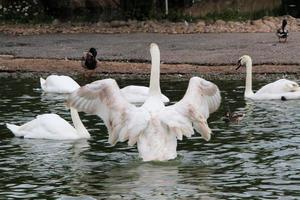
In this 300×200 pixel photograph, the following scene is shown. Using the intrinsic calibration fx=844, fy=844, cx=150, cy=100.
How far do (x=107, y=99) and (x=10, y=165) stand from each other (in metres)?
1.74

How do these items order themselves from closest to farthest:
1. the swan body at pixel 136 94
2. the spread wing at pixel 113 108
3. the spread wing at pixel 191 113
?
the spread wing at pixel 191 113 → the spread wing at pixel 113 108 → the swan body at pixel 136 94

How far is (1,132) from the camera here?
15.9 metres

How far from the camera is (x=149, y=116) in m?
12.3

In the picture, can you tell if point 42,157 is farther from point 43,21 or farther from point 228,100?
point 43,21

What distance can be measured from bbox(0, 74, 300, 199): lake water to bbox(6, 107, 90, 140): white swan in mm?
187

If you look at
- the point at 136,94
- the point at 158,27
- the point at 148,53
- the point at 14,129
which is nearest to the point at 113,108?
the point at 14,129

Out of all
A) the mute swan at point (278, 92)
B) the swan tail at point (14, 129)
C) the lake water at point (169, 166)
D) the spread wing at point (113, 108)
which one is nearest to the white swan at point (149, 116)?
the spread wing at point (113, 108)

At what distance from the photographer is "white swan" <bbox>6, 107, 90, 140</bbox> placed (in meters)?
15.2

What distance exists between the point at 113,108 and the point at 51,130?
304 cm

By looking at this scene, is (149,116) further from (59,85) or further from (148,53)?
(148,53)

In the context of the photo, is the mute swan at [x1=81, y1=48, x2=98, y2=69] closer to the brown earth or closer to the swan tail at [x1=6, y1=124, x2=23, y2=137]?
the swan tail at [x1=6, y1=124, x2=23, y2=137]

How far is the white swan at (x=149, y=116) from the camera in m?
12.2

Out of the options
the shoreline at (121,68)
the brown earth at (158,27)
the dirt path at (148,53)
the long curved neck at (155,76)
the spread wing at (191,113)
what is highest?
the long curved neck at (155,76)

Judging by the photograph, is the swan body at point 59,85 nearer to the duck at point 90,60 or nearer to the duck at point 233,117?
the duck at point 90,60
